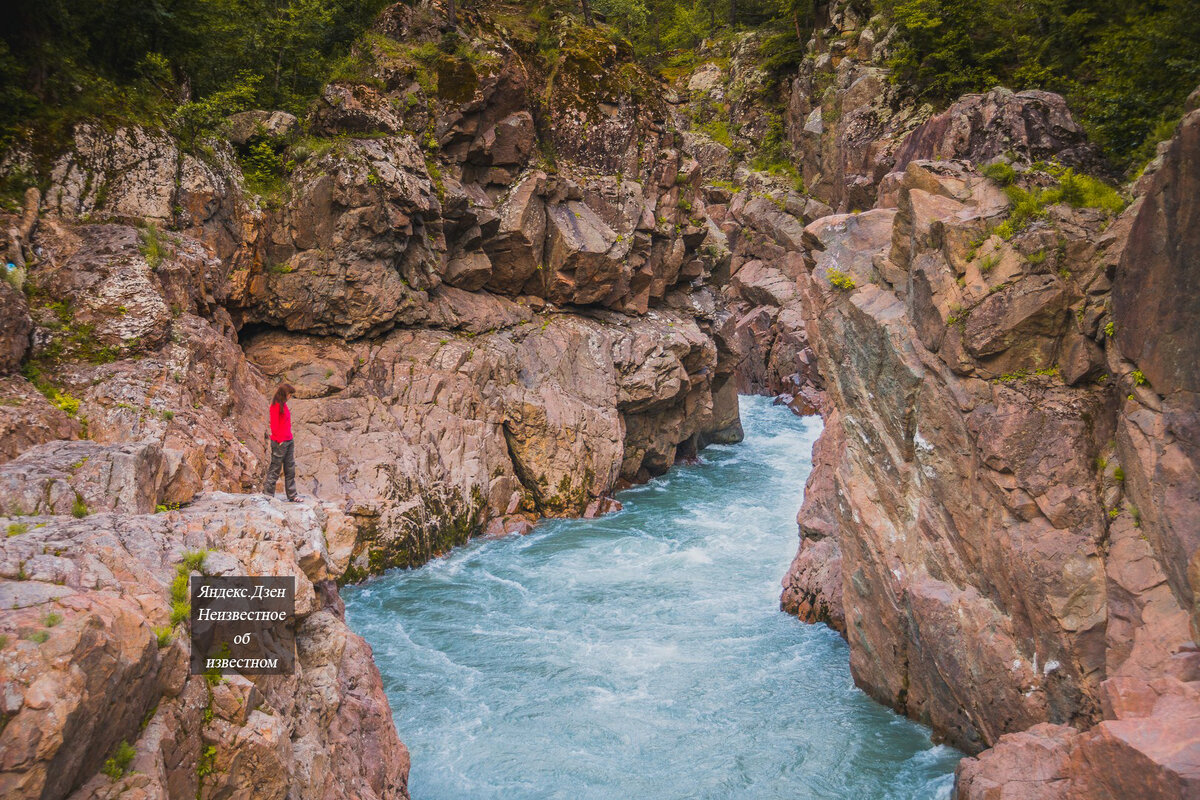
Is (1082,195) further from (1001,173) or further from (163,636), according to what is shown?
(163,636)

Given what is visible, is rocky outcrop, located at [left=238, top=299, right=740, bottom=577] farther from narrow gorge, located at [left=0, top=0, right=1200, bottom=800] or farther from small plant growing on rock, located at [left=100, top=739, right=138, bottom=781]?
small plant growing on rock, located at [left=100, top=739, right=138, bottom=781]

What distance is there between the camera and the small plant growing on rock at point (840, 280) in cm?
1276

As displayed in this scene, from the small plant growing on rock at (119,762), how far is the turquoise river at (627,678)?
Answer: 20.0ft

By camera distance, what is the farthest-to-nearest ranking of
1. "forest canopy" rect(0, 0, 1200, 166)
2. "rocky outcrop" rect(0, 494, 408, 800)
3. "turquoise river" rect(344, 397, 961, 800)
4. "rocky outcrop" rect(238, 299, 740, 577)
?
"rocky outcrop" rect(238, 299, 740, 577) < "forest canopy" rect(0, 0, 1200, 166) < "turquoise river" rect(344, 397, 961, 800) < "rocky outcrop" rect(0, 494, 408, 800)

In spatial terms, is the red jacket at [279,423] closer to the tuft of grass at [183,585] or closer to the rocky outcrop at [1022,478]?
the tuft of grass at [183,585]

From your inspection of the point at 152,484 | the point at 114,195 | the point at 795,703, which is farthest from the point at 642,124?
the point at 152,484

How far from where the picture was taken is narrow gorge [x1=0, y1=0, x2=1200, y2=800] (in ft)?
23.1

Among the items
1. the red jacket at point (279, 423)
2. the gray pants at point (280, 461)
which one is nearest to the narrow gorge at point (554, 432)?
the gray pants at point (280, 461)

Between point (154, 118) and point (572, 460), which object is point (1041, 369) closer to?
point (572, 460)

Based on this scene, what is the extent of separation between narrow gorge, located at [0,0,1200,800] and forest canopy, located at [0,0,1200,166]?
0.14 metres

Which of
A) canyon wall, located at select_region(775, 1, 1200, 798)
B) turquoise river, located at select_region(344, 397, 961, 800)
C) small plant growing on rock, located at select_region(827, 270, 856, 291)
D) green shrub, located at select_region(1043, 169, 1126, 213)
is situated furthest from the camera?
small plant growing on rock, located at select_region(827, 270, 856, 291)

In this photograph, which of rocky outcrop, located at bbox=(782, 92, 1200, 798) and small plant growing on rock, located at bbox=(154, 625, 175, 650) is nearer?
small plant growing on rock, located at bbox=(154, 625, 175, 650)

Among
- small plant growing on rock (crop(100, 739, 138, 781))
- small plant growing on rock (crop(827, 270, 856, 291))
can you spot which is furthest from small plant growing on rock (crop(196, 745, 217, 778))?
small plant growing on rock (crop(827, 270, 856, 291))

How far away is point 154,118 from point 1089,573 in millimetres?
19876
